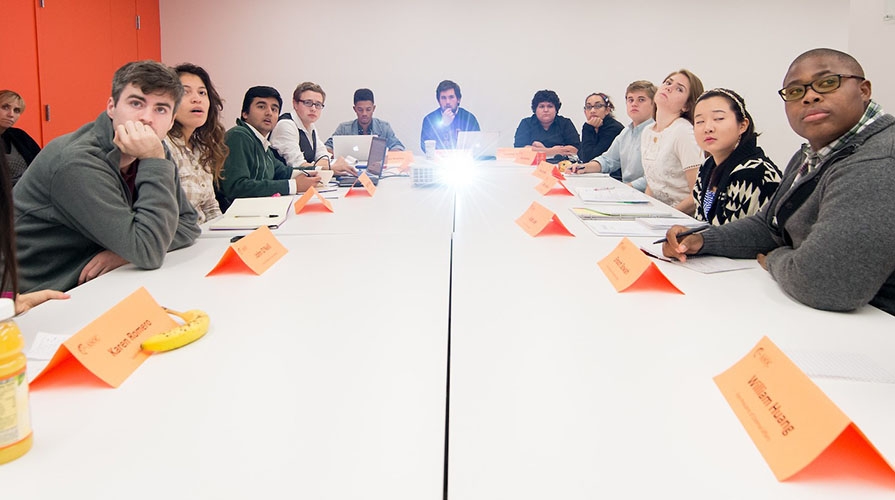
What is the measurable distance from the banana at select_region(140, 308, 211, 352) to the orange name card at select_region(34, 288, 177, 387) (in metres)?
0.02

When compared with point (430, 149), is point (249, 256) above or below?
below

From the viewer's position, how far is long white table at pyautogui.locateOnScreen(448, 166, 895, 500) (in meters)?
0.65

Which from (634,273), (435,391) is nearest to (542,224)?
(634,273)

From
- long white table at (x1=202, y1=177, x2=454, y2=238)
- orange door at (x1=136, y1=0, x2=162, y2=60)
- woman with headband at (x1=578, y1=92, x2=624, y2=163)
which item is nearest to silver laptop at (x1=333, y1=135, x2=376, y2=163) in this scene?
long white table at (x1=202, y1=177, x2=454, y2=238)

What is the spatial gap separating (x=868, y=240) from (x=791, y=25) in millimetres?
6601

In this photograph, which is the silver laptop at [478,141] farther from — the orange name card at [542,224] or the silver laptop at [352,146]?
the orange name card at [542,224]

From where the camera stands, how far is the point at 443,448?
27.6 inches

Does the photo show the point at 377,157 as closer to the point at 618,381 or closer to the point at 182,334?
the point at 182,334

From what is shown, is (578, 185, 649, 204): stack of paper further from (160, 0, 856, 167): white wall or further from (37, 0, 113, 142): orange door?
(160, 0, 856, 167): white wall

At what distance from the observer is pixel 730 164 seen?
219 cm

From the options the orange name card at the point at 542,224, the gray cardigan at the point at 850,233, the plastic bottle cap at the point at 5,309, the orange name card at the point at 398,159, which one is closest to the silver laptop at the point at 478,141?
the orange name card at the point at 398,159

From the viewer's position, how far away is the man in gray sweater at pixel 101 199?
143 centimetres

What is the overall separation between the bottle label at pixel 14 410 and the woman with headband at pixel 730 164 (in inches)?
79.1

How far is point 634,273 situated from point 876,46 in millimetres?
2344
